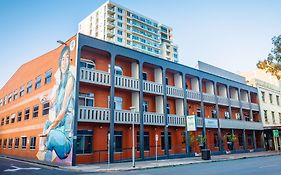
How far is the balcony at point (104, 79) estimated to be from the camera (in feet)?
67.0

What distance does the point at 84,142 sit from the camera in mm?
20594

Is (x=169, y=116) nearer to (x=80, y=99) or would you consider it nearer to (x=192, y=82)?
(x=192, y=82)

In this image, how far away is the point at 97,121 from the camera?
20.2 meters

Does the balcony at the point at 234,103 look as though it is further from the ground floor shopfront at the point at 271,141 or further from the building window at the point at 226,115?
the ground floor shopfront at the point at 271,141

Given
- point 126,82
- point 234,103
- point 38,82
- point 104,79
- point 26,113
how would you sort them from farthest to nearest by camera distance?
point 234,103
point 26,113
point 38,82
point 126,82
point 104,79

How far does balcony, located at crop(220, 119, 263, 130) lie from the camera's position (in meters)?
33.1

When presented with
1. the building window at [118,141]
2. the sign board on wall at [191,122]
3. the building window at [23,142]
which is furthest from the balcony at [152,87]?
the building window at [23,142]

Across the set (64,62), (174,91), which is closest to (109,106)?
(64,62)

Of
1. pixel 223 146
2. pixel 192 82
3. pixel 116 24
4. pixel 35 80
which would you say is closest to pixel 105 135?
pixel 35 80

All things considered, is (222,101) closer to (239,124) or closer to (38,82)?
(239,124)

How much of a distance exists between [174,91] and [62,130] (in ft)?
43.6

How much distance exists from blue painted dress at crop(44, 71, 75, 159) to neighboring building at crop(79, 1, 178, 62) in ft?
179

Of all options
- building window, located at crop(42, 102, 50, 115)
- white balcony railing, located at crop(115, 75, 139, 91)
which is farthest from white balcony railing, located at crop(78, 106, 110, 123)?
building window, located at crop(42, 102, 50, 115)

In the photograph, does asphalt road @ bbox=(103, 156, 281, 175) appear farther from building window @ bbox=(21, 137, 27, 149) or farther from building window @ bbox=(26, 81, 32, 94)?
building window @ bbox=(26, 81, 32, 94)
